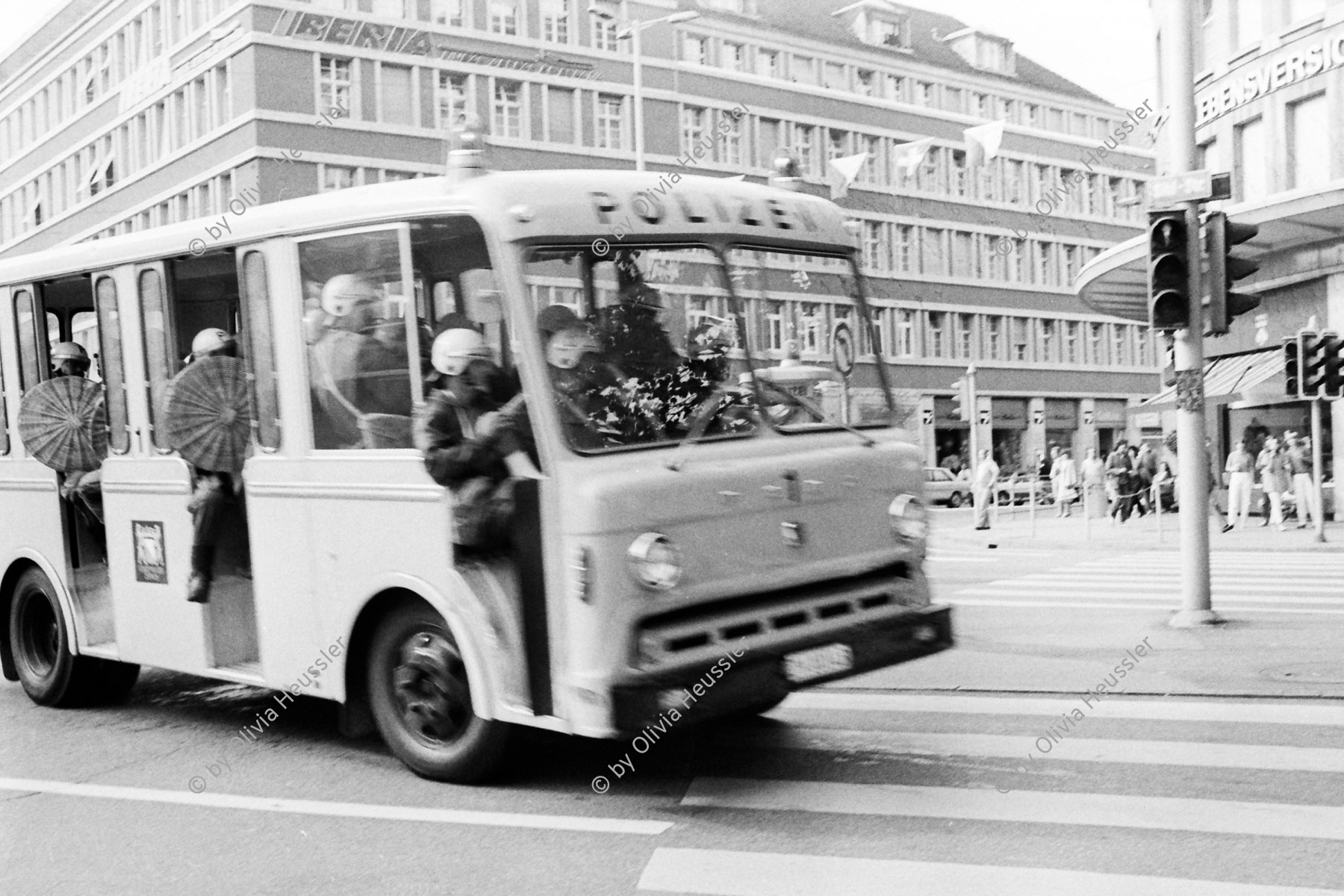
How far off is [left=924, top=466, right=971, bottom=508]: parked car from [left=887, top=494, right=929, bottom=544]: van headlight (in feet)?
135

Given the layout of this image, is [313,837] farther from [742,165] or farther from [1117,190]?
[1117,190]

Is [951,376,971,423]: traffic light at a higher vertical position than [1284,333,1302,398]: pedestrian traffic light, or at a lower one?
lower

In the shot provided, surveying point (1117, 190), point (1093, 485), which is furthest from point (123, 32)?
point (1117, 190)

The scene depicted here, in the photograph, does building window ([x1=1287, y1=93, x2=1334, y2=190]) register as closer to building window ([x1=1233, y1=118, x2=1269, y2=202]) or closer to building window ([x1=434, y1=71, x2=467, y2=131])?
building window ([x1=1233, y1=118, x2=1269, y2=202])

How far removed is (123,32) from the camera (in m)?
51.8

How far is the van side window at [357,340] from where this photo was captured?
664 centimetres

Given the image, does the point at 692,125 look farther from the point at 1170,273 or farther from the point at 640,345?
the point at 640,345

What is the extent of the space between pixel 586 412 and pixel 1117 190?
2924 inches

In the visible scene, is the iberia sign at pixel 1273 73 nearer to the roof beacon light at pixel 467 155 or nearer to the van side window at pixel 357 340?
the roof beacon light at pixel 467 155

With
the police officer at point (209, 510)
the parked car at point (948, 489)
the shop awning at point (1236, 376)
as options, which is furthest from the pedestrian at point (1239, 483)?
the parked car at point (948, 489)

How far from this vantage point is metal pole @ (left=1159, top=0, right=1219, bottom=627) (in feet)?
37.6

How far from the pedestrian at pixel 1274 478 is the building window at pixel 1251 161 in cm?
621

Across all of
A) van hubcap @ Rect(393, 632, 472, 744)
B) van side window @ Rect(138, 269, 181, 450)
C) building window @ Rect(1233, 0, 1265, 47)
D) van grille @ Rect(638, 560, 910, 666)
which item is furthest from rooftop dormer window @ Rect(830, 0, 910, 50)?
van hubcap @ Rect(393, 632, 472, 744)

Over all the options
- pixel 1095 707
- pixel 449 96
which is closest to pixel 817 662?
pixel 1095 707
